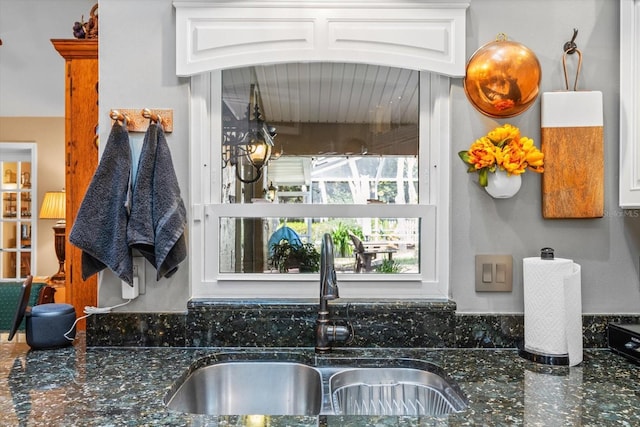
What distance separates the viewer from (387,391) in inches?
55.2

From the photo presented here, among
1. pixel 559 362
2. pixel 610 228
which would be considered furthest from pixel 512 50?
pixel 559 362

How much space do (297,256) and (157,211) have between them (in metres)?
0.50

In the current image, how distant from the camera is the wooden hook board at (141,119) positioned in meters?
1.52

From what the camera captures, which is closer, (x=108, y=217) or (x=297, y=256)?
(x=108, y=217)

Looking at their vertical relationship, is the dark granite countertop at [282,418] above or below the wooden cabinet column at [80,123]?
below

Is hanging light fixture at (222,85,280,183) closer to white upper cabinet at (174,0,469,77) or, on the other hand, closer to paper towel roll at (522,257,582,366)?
white upper cabinet at (174,0,469,77)

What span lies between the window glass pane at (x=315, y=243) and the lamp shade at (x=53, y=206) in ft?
11.6

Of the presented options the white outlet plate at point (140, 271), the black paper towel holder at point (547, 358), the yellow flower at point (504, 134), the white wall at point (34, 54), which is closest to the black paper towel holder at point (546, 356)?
the black paper towel holder at point (547, 358)

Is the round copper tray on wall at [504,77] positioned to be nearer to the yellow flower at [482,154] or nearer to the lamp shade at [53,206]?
the yellow flower at [482,154]

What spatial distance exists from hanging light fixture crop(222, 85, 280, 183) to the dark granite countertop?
0.64 metres

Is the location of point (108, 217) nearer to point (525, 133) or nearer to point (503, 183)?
point (503, 183)

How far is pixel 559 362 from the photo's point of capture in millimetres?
1364

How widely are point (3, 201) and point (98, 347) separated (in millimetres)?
4217

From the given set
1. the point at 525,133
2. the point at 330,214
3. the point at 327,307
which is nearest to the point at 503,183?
the point at 525,133
